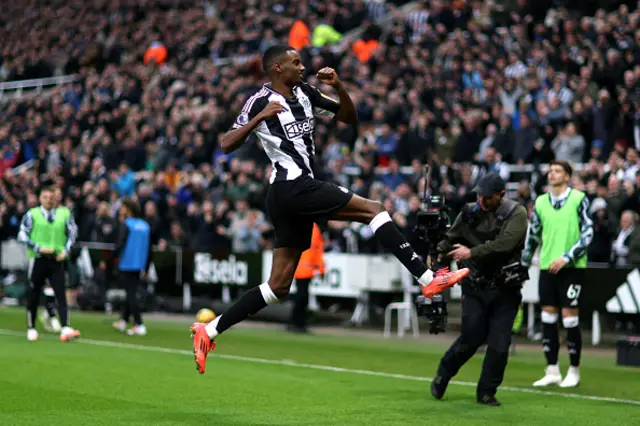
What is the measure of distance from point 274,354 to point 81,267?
35.7 ft

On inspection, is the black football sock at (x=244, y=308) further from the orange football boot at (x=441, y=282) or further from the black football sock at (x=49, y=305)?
the black football sock at (x=49, y=305)

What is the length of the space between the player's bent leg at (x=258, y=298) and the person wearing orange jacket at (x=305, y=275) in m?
9.32

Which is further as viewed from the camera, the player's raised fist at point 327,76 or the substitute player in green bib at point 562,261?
the substitute player in green bib at point 562,261

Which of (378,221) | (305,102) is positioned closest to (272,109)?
(305,102)

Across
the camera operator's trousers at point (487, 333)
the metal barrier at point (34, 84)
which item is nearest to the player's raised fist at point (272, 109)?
the camera operator's trousers at point (487, 333)

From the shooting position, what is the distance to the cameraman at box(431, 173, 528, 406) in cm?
1079

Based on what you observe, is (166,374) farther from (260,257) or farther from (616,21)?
(616,21)

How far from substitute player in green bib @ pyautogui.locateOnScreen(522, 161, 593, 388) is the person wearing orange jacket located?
6.43 metres

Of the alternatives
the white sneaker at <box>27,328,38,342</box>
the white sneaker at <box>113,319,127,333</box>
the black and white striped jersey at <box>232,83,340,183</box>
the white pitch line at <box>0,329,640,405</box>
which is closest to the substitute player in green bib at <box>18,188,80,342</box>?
the white sneaker at <box>27,328,38,342</box>

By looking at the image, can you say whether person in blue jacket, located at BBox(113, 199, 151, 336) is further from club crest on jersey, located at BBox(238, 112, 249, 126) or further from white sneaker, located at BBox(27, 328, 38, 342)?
club crest on jersey, located at BBox(238, 112, 249, 126)

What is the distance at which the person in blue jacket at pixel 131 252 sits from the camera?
747 inches

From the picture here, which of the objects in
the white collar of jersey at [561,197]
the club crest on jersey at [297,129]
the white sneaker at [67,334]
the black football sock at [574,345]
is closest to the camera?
the club crest on jersey at [297,129]

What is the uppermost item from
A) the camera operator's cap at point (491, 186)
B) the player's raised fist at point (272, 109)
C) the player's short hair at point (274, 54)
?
the player's short hair at point (274, 54)

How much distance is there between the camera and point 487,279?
11.0m
